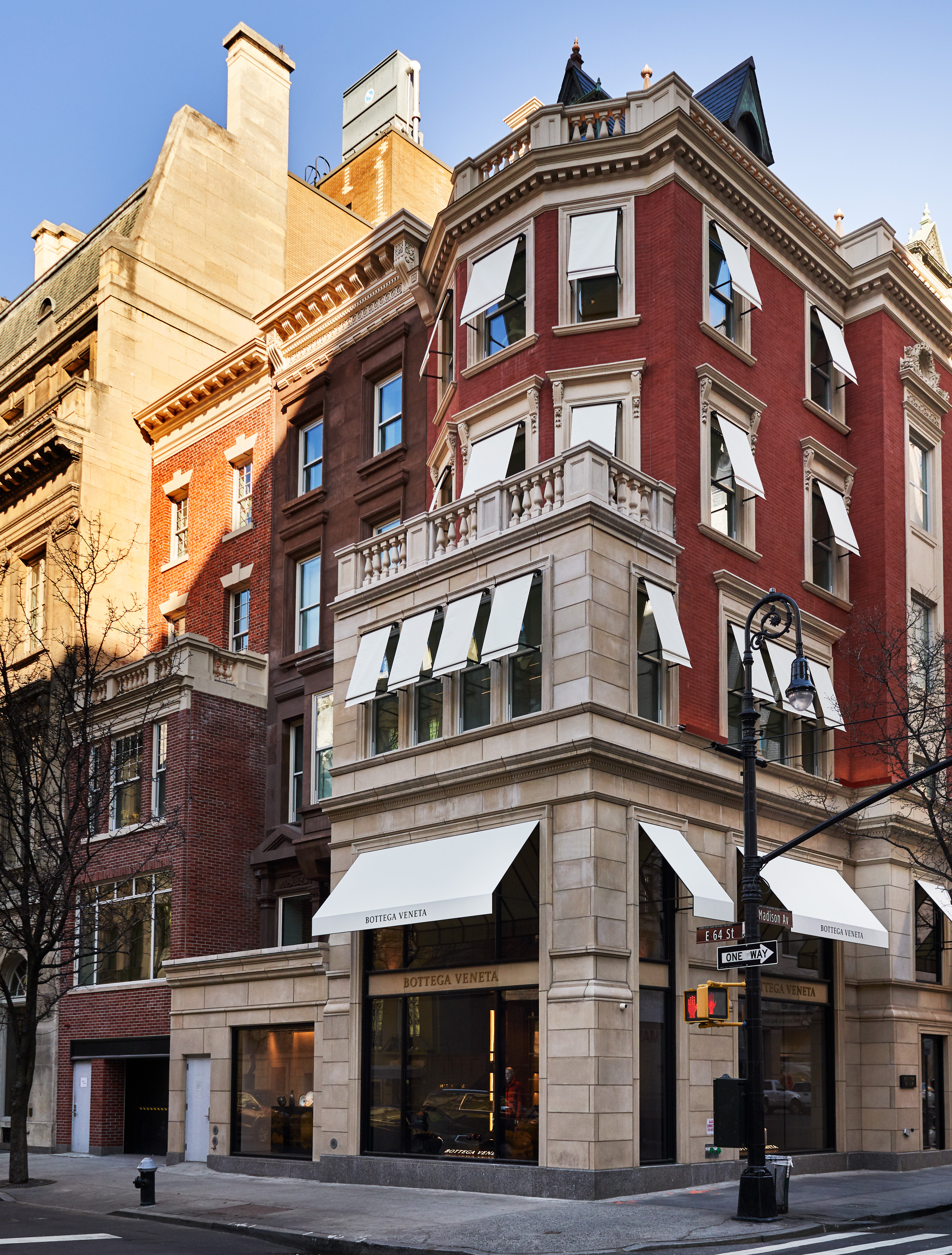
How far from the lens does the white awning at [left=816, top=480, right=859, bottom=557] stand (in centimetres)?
2855

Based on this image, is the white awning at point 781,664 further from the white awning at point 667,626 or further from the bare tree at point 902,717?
the white awning at point 667,626

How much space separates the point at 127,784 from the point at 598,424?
15439mm

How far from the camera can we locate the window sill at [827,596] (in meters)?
27.7

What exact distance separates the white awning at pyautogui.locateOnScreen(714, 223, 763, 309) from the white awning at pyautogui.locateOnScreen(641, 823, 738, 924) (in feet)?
36.6

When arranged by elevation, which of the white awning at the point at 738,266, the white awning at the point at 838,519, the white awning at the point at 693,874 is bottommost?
the white awning at the point at 693,874

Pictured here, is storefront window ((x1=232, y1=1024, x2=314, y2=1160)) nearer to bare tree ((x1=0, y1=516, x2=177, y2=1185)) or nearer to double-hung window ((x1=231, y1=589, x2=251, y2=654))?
bare tree ((x1=0, y1=516, x2=177, y2=1185))

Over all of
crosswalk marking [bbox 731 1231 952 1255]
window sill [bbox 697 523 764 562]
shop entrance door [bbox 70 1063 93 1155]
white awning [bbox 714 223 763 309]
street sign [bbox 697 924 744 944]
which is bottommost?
shop entrance door [bbox 70 1063 93 1155]

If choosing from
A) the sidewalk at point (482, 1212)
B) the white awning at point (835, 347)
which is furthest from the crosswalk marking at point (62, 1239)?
the white awning at point (835, 347)

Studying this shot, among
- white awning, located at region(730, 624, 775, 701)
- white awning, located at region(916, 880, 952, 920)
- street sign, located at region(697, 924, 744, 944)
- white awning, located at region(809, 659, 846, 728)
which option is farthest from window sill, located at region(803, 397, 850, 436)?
street sign, located at region(697, 924, 744, 944)

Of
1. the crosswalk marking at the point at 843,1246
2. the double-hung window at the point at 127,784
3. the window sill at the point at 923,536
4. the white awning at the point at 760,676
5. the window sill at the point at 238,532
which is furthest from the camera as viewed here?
the window sill at the point at 238,532

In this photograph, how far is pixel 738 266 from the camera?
26.5 metres

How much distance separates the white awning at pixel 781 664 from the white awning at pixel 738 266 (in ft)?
22.8

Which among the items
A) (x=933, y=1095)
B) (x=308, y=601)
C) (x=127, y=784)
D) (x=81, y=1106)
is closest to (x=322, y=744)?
(x=308, y=601)

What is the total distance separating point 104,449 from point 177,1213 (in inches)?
978
